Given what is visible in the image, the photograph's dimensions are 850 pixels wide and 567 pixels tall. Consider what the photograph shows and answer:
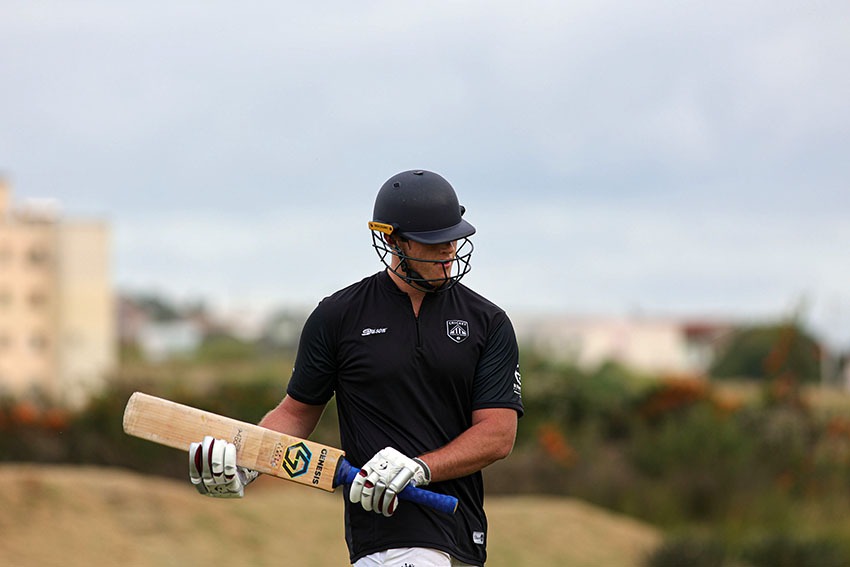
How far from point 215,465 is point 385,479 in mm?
659

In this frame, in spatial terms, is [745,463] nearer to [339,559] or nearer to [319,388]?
[339,559]

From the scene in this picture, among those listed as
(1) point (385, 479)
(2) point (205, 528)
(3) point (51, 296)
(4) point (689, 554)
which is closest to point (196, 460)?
(1) point (385, 479)

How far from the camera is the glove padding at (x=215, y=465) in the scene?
5.24m

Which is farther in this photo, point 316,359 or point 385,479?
point 316,359

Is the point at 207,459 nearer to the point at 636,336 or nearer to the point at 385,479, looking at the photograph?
the point at 385,479

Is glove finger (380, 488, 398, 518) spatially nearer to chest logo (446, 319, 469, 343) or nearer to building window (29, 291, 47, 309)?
chest logo (446, 319, 469, 343)

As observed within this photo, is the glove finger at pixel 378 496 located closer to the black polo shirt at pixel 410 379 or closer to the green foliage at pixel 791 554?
the black polo shirt at pixel 410 379

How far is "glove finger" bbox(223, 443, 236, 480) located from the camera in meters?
5.24

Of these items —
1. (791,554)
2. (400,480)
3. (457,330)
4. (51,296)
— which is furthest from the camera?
(51,296)

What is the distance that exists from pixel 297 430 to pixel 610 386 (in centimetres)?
1844

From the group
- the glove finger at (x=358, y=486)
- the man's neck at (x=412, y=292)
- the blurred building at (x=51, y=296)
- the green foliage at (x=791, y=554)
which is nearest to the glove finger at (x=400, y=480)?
the glove finger at (x=358, y=486)

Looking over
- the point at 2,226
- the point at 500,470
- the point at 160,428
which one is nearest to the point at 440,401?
the point at 160,428

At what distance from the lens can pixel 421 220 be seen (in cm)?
551

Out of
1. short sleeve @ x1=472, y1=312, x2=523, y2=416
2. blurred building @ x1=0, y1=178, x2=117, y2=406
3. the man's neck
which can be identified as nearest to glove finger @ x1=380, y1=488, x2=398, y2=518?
short sleeve @ x1=472, y1=312, x2=523, y2=416
